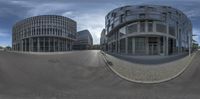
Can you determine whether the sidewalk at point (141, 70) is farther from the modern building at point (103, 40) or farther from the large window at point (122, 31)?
the large window at point (122, 31)

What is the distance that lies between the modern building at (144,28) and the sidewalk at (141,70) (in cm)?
47

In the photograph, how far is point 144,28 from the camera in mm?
7301

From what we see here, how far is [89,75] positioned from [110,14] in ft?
6.70

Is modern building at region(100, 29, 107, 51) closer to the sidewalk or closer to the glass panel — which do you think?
the sidewalk

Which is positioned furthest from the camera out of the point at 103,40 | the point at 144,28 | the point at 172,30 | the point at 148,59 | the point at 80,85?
the point at 144,28

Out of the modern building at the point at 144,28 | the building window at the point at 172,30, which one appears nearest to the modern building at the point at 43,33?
the modern building at the point at 144,28

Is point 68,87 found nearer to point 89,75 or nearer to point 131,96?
point 89,75

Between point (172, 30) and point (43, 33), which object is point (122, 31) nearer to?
point (172, 30)

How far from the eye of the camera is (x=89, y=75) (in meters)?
5.29

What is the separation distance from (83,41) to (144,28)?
121 inches

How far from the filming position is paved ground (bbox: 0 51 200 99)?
4281 millimetres

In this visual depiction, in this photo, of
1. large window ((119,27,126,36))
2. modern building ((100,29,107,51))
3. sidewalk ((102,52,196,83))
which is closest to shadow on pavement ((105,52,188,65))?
sidewalk ((102,52,196,83))

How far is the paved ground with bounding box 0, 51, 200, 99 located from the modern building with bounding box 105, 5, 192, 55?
1.20 meters

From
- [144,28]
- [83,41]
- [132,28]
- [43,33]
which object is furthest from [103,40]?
[144,28]
